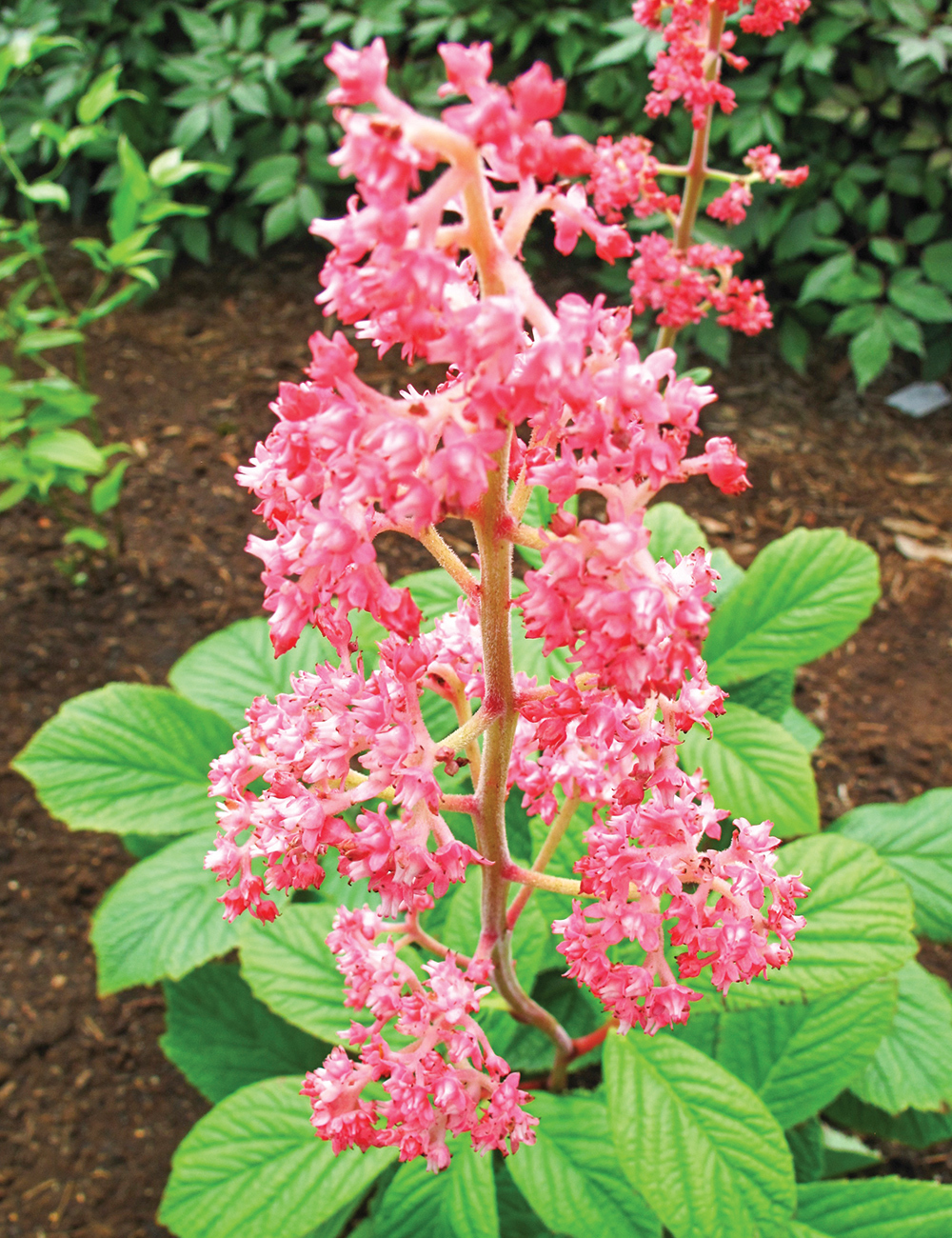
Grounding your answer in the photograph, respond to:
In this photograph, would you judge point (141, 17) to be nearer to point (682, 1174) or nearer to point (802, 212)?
point (802, 212)

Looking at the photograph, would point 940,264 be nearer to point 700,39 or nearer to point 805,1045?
point 700,39

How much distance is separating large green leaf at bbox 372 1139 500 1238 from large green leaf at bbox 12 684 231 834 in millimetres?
746

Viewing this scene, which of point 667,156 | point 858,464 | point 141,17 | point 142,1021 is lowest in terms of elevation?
point 142,1021

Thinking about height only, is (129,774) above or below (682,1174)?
below

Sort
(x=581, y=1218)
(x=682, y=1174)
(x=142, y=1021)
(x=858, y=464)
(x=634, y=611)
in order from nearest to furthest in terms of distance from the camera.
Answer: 1. (x=634, y=611)
2. (x=682, y=1174)
3. (x=581, y=1218)
4. (x=142, y=1021)
5. (x=858, y=464)

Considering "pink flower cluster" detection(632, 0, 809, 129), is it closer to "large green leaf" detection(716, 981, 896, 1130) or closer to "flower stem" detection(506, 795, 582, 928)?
"flower stem" detection(506, 795, 582, 928)

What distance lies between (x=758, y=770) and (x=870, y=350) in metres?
2.52

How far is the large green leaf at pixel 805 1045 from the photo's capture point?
1.59 metres

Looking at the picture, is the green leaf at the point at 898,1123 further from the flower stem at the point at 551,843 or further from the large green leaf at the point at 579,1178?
the flower stem at the point at 551,843

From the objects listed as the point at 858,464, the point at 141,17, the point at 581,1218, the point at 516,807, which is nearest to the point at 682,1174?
the point at 581,1218

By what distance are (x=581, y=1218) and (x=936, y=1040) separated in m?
0.82

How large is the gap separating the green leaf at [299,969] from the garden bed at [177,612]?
93 centimetres

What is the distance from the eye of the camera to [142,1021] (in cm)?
247

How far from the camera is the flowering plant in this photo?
691 mm
